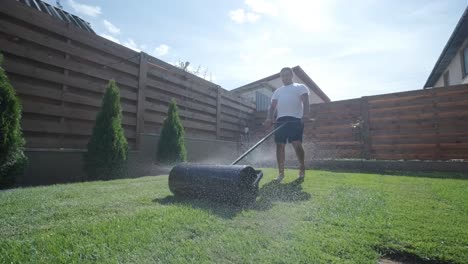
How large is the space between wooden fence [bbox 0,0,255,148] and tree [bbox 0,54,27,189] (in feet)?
2.09

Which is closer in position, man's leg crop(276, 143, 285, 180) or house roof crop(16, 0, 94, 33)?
man's leg crop(276, 143, 285, 180)

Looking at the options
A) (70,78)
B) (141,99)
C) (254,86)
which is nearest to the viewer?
(70,78)

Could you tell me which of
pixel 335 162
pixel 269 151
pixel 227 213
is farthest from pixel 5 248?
pixel 269 151

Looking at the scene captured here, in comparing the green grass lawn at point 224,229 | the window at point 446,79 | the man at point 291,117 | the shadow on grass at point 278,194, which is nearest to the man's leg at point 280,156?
the man at point 291,117

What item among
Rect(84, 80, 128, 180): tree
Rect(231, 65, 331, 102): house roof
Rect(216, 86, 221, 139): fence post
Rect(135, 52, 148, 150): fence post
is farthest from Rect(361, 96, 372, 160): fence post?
Rect(231, 65, 331, 102): house roof

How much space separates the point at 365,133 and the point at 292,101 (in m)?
3.98

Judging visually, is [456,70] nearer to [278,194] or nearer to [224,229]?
[278,194]

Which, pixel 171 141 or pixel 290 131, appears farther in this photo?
pixel 171 141

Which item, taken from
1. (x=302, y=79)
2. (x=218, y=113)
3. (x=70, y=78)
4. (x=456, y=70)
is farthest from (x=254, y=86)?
(x=70, y=78)

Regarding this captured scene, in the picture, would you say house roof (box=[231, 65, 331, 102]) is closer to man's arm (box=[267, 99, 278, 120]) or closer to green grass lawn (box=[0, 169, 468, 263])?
man's arm (box=[267, 99, 278, 120])

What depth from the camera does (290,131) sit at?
3980 millimetres

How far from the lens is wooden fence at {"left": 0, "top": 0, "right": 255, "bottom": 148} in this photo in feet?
13.3

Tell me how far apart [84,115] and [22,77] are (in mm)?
1022

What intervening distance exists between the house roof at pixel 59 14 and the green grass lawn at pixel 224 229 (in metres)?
5.79
